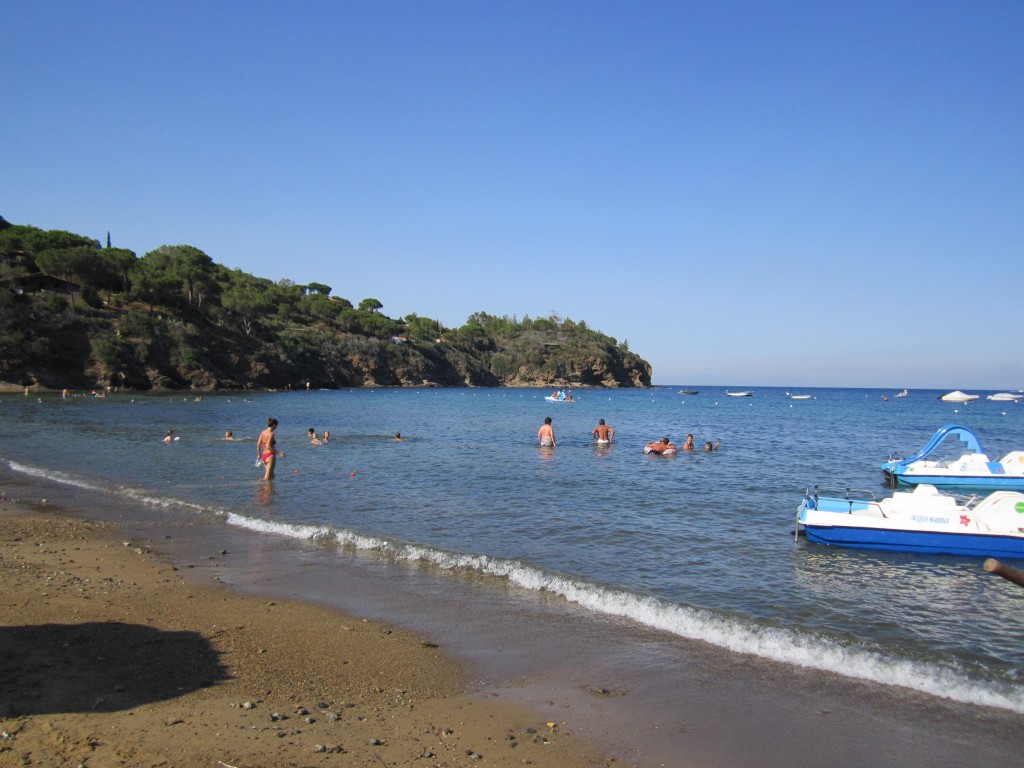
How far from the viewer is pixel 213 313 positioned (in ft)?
312

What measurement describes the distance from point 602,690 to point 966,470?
1974cm

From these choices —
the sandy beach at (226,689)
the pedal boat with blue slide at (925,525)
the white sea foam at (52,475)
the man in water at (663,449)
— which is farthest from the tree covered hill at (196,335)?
the pedal boat with blue slide at (925,525)

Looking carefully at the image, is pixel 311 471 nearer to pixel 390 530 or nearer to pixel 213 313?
pixel 390 530

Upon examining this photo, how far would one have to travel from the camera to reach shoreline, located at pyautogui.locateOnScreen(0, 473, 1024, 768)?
503 cm

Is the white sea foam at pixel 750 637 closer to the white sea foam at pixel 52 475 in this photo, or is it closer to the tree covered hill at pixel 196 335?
the white sea foam at pixel 52 475

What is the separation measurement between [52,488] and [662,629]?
1563cm

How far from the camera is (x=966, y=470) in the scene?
20484mm

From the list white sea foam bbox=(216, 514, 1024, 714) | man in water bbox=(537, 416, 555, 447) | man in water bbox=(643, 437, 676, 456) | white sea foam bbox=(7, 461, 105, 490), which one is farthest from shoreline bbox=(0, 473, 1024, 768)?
man in water bbox=(537, 416, 555, 447)

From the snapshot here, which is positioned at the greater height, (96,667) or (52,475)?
(96,667)

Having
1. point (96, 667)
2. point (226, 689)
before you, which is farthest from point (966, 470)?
point (96, 667)

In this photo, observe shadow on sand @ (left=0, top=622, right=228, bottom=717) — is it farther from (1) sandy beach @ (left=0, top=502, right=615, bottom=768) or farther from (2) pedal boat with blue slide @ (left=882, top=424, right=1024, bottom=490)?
(2) pedal boat with blue slide @ (left=882, top=424, right=1024, bottom=490)

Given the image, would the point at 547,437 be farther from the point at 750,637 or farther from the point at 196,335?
the point at 196,335

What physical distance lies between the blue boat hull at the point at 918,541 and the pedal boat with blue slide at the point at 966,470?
979 cm

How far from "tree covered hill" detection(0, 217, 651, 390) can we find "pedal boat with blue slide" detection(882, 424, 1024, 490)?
67116mm
